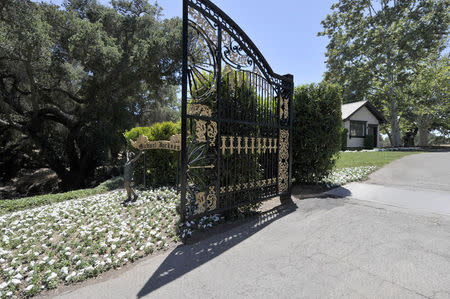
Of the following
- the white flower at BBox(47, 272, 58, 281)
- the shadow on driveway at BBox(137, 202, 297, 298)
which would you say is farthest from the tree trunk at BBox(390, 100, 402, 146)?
the white flower at BBox(47, 272, 58, 281)

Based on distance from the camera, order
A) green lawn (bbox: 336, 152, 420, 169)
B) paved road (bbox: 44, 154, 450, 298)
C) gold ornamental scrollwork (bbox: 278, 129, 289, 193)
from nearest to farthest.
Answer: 1. paved road (bbox: 44, 154, 450, 298)
2. gold ornamental scrollwork (bbox: 278, 129, 289, 193)
3. green lawn (bbox: 336, 152, 420, 169)

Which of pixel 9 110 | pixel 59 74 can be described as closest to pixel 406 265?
pixel 59 74

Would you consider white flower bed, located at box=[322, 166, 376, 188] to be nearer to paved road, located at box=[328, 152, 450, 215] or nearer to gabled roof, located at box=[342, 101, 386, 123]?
paved road, located at box=[328, 152, 450, 215]

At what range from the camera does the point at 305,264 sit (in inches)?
98.9

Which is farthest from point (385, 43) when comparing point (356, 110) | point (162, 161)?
point (162, 161)

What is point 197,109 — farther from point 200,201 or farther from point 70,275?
point 70,275

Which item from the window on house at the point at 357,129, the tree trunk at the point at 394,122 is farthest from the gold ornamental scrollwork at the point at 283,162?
the tree trunk at the point at 394,122

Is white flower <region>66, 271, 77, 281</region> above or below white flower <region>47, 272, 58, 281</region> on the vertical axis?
below

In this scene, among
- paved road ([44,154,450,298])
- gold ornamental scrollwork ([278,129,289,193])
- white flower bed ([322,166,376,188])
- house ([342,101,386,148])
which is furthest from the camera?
house ([342,101,386,148])

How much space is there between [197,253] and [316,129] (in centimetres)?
435

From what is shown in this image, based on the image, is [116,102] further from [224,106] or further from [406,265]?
[406,265]

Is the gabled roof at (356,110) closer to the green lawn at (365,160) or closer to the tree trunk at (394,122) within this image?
the tree trunk at (394,122)

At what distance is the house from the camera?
20969 millimetres

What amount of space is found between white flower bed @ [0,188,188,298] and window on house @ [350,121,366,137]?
22.1 meters
